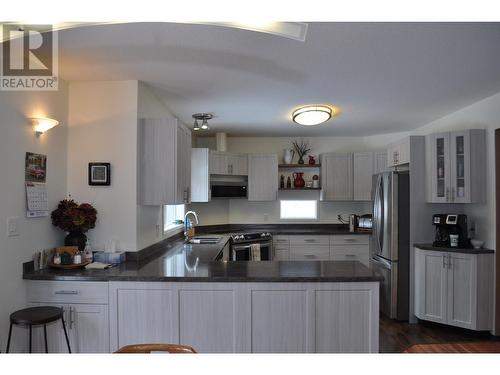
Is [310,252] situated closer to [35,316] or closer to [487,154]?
[487,154]

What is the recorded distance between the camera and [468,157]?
339 cm

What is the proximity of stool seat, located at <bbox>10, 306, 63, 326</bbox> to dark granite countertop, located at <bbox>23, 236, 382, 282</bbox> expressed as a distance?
240 millimetres

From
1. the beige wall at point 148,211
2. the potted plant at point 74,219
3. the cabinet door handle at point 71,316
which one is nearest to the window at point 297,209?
the beige wall at point 148,211

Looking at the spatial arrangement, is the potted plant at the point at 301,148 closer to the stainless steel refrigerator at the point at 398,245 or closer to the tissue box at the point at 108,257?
the stainless steel refrigerator at the point at 398,245

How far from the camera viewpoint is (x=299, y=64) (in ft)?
8.12

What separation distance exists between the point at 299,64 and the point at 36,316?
250 centimetres

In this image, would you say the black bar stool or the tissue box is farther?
the tissue box

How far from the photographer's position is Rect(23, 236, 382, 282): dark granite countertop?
7.19 feet

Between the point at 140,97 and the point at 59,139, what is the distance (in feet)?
2.49

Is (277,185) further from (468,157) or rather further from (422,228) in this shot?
(468,157)

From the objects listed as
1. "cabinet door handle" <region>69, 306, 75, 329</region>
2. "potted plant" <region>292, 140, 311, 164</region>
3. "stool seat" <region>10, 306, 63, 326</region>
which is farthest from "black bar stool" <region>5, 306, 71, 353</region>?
"potted plant" <region>292, 140, 311, 164</region>

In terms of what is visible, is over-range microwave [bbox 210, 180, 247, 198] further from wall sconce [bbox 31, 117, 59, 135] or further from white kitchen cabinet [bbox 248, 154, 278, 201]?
wall sconce [bbox 31, 117, 59, 135]

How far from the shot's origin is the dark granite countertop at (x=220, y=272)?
219 centimetres

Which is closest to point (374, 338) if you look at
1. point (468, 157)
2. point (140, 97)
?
point (468, 157)
